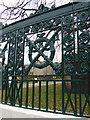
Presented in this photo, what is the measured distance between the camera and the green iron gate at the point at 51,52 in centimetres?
216

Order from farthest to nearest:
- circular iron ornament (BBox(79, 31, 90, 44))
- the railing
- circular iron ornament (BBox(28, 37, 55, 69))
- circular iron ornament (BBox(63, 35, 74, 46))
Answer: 1. circular iron ornament (BBox(28, 37, 55, 69))
2. circular iron ornament (BBox(63, 35, 74, 46))
3. circular iron ornament (BBox(79, 31, 90, 44))
4. the railing

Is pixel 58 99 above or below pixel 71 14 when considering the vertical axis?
below

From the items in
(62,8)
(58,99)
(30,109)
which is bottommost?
(58,99)

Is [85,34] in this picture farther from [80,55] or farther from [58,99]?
[58,99]

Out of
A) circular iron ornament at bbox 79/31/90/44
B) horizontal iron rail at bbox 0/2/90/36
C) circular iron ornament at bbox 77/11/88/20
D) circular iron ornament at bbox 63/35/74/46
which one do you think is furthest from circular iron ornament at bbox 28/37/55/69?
circular iron ornament at bbox 77/11/88/20

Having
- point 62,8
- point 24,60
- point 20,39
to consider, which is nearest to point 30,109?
point 24,60

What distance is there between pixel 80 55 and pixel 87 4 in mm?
1017

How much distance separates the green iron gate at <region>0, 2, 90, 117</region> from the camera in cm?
216

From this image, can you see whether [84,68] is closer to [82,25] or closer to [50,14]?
[82,25]

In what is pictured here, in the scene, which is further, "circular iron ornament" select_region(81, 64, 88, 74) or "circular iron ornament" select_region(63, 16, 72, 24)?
"circular iron ornament" select_region(63, 16, 72, 24)

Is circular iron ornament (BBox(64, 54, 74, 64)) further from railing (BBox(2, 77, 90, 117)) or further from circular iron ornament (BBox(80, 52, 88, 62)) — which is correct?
railing (BBox(2, 77, 90, 117))

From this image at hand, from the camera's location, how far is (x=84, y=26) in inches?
88.2

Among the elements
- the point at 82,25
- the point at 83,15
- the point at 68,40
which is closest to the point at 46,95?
the point at 68,40

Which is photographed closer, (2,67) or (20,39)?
(20,39)
